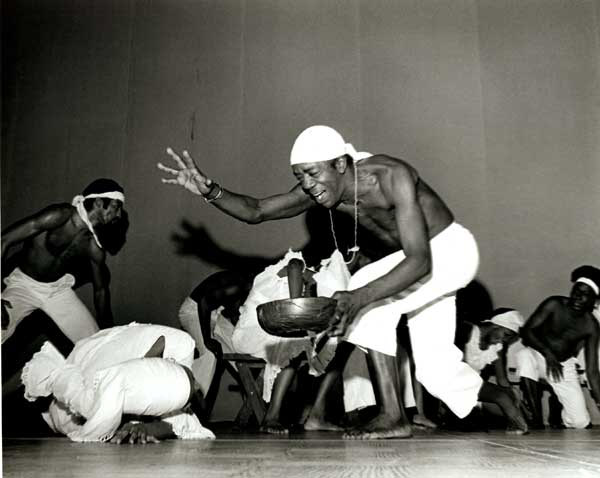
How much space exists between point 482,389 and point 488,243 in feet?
9.10

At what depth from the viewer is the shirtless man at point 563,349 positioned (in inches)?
201

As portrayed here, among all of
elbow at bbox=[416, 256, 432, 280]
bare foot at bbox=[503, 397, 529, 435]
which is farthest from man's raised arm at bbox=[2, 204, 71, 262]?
bare foot at bbox=[503, 397, 529, 435]

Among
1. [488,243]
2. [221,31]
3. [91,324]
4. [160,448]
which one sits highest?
[221,31]

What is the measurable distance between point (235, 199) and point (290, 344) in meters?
1.32

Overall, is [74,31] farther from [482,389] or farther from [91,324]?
[482,389]

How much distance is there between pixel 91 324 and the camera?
15.3 ft

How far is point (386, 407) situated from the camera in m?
2.99

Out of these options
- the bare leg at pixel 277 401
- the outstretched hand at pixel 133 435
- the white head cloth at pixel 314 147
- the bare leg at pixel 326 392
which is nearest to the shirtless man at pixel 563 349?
the bare leg at pixel 326 392

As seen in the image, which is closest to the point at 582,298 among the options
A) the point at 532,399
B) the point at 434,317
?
the point at 532,399

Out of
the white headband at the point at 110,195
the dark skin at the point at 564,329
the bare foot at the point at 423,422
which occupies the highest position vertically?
the white headband at the point at 110,195

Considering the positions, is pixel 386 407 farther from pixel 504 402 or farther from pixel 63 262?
pixel 63 262

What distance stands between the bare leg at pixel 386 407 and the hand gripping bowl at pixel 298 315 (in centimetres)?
A: 55

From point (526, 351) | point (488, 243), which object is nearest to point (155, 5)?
point (488, 243)

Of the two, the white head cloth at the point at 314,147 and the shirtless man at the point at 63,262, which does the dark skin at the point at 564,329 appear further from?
the shirtless man at the point at 63,262
